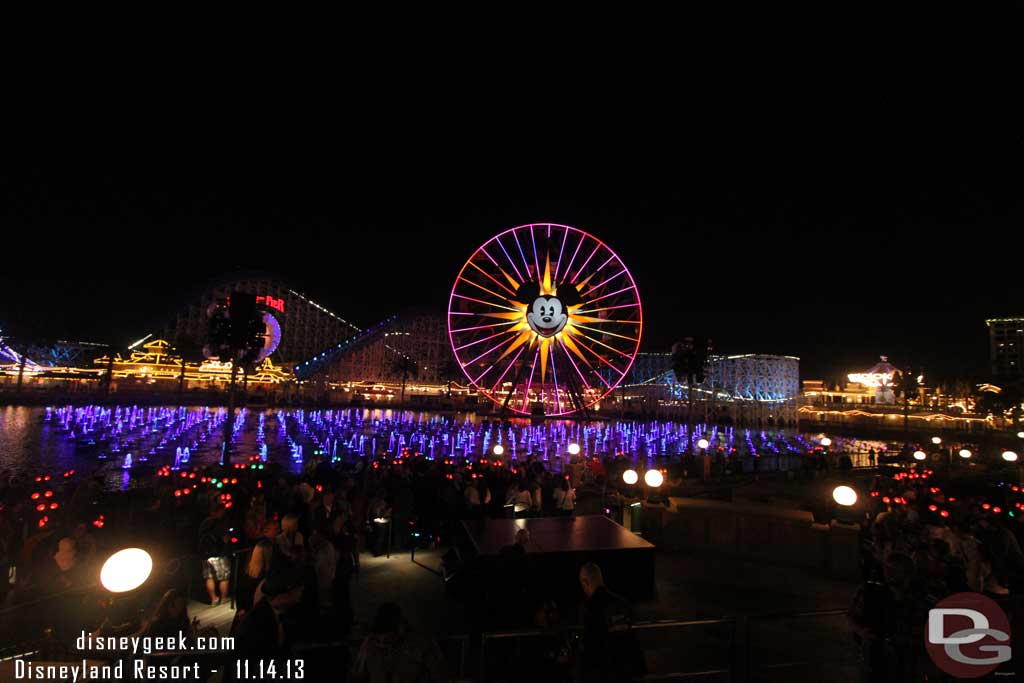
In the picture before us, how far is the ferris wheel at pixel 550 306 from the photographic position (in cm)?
2894

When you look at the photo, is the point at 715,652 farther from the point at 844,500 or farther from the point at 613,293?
the point at 613,293

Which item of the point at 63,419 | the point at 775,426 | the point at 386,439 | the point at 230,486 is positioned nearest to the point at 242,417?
the point at 63,419

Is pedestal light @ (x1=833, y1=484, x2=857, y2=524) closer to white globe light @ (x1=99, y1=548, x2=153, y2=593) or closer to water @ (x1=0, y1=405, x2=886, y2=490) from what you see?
water @ (x1=0, y1=405, x2=886, y2=490)

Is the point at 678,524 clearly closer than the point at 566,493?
Yes

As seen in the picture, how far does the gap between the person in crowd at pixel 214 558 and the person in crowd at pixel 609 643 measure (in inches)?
210

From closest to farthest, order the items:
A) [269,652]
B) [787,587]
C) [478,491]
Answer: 1. [269,652]
2. [787,587]
3. [478,491]

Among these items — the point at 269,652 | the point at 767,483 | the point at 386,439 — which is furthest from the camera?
the point at 386,439

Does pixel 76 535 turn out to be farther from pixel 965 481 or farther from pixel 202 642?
pixel 965 481

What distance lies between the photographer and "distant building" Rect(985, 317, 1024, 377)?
143000 mm

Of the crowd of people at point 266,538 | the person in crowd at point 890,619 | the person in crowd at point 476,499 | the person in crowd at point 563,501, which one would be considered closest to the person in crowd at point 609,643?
the crowd of people at point 266,538

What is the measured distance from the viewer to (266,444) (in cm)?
2794

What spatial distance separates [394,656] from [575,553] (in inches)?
160

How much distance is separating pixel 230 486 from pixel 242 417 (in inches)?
1517

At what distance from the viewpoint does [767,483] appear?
49.3ft
